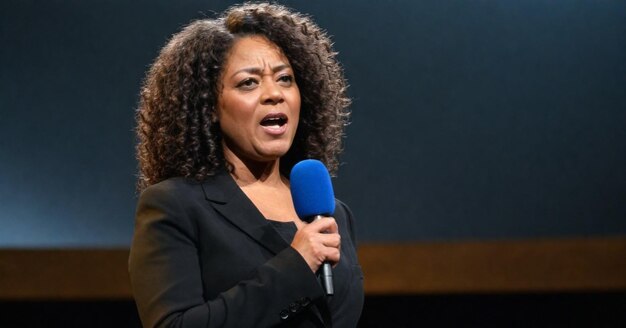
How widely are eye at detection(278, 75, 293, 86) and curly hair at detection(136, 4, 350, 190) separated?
0.16 ft

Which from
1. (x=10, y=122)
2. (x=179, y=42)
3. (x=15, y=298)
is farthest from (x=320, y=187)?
(x=10, y=122)

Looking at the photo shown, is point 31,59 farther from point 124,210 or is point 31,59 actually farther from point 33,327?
point 33,327

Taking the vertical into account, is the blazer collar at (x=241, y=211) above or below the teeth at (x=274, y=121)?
below

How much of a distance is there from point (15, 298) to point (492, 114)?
1.68 m

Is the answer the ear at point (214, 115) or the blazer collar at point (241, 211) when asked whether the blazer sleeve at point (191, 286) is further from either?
the ear at point (214, 115)

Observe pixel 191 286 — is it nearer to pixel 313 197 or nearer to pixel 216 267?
pixel 216 267

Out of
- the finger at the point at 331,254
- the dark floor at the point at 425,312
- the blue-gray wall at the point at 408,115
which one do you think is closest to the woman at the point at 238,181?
the finger at the point at 331,254

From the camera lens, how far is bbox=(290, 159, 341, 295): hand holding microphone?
1113 millimetres

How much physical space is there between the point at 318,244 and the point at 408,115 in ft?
5.91

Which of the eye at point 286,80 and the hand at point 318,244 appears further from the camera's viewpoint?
the eye at point 286,80

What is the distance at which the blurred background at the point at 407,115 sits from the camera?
2.79 meters

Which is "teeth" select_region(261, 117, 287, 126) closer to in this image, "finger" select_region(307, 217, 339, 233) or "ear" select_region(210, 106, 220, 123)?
"ear" select_region(210, 106, 220, 123)

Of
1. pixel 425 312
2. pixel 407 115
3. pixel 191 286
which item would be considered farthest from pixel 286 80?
pixel 407 115

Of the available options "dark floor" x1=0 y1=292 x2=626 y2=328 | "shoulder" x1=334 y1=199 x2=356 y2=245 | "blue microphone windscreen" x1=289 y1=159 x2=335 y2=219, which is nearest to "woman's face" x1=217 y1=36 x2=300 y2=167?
"blue microphone windscreen" x1=289 y1=159 x2=335 y2=219
